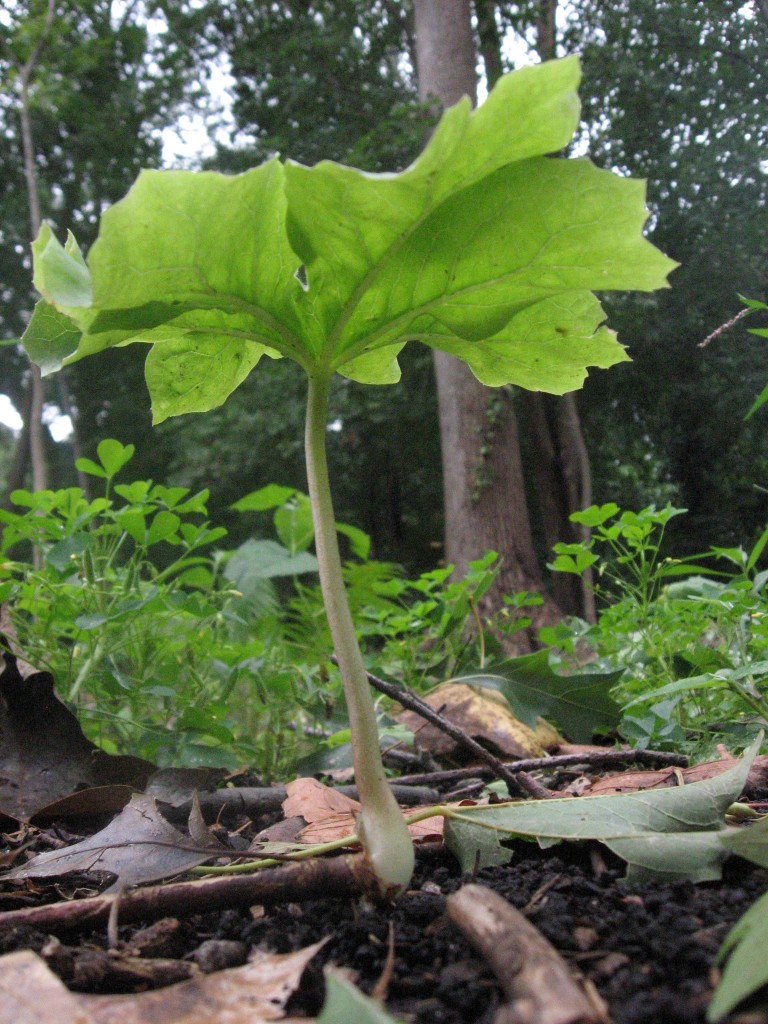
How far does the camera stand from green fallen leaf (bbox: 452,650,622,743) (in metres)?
1.38

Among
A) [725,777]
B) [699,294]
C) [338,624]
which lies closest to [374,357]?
[338,624]

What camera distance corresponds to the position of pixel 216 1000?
564mm

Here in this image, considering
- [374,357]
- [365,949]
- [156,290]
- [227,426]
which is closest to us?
[365,949]

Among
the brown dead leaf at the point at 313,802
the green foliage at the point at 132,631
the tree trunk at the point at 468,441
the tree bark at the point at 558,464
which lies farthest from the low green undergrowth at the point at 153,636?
the tree trunk at the point at 468,441

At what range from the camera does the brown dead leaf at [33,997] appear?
20.2 inches

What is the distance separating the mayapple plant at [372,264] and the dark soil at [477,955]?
75mm

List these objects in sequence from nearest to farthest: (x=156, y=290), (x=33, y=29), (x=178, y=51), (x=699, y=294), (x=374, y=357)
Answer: (x=156, y=290) < (x=374, y=357) < (x=699, y=294) < (x=33, y=29) < (x=178, y=51)

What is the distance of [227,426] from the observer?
882 cm

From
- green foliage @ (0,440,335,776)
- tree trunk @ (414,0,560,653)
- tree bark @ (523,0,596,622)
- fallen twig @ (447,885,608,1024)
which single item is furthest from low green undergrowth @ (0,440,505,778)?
tree trunk @ (414,0,560,653)

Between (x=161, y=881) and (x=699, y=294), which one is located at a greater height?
(x=699, y=294)

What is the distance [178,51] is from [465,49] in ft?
21.0

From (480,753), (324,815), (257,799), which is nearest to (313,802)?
(324,815)

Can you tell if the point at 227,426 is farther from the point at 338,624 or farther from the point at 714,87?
the point at 338,624

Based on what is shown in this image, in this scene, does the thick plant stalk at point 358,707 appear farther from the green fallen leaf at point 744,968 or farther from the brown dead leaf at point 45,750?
the brown dead leaf at point 45,750
